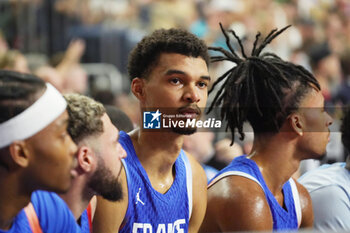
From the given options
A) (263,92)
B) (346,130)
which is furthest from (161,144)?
(346,130)

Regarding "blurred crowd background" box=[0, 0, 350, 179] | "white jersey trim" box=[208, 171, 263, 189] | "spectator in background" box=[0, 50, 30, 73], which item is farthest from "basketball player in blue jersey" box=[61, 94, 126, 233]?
"blurred crowd background" box=[0, 0, 350, 179]

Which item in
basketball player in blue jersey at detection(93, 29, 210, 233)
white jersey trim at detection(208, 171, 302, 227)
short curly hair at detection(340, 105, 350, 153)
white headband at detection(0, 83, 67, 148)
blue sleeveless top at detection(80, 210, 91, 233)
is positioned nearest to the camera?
white headband at detection(0, 83, 67, 148)

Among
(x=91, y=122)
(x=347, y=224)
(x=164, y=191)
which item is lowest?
(x=347, y=224)

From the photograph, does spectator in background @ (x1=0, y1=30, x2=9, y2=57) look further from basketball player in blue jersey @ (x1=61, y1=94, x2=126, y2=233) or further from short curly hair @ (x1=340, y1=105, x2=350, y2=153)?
basketball player in blue jersey @ (x1=61, y1=94, x2=126, y2=233)

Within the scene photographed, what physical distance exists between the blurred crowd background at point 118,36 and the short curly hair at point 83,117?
3062 millimetres

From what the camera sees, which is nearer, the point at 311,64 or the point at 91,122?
the point at 91,122

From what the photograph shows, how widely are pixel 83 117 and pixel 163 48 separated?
0.70m

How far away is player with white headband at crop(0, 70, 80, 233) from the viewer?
196 cm

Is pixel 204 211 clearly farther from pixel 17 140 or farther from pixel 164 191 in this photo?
pixel 17 140

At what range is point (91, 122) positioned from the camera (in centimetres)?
223

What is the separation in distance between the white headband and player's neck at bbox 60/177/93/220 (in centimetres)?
26

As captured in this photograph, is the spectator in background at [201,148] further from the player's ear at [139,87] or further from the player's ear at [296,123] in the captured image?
the player's ear at [139,87]

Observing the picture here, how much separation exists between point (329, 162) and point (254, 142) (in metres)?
1.06

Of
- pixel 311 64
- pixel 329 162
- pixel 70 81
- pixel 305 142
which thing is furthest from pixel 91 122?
pixel 311 64
